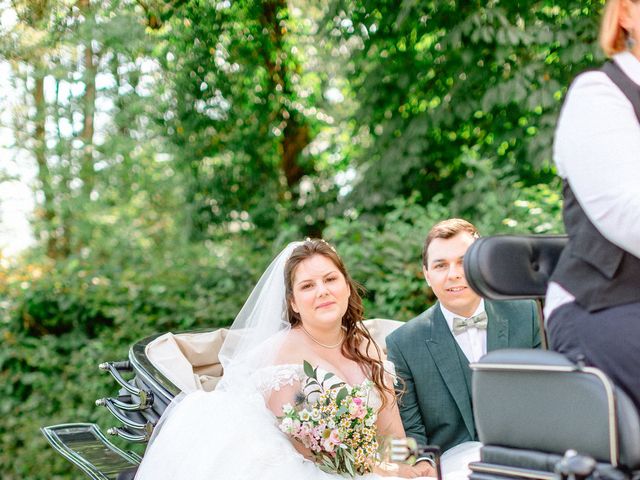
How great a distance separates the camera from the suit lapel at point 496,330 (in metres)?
3.26

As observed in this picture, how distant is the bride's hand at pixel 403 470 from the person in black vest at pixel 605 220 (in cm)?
143

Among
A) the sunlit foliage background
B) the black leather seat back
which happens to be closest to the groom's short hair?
the sunlit foliage background

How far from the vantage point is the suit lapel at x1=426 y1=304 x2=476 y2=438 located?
3.23 meters

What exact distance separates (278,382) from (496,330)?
2.99 feet

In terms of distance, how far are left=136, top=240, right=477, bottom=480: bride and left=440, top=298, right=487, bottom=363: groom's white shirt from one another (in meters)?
0.32

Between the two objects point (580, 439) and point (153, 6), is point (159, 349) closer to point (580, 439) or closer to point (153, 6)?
point (580, 439)

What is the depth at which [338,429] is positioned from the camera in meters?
2.76

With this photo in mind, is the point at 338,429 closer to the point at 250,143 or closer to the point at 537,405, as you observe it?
the point at 537,405

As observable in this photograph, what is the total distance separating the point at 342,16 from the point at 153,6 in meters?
1.67

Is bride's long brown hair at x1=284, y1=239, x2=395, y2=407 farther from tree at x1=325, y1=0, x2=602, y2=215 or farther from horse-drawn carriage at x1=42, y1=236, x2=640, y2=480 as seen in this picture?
tree at x1=325, y1=0, x2=602, y2=215

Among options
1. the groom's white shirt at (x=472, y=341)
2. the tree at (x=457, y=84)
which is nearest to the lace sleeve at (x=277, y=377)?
the groom's white shirt at (x=472, y=341)

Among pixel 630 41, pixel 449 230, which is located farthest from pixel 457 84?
pixel 630 41

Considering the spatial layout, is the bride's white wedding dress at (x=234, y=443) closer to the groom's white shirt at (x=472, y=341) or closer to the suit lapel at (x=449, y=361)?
the suit lapel at (x=449, y=361)

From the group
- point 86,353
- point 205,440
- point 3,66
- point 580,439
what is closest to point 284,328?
point 205,440
